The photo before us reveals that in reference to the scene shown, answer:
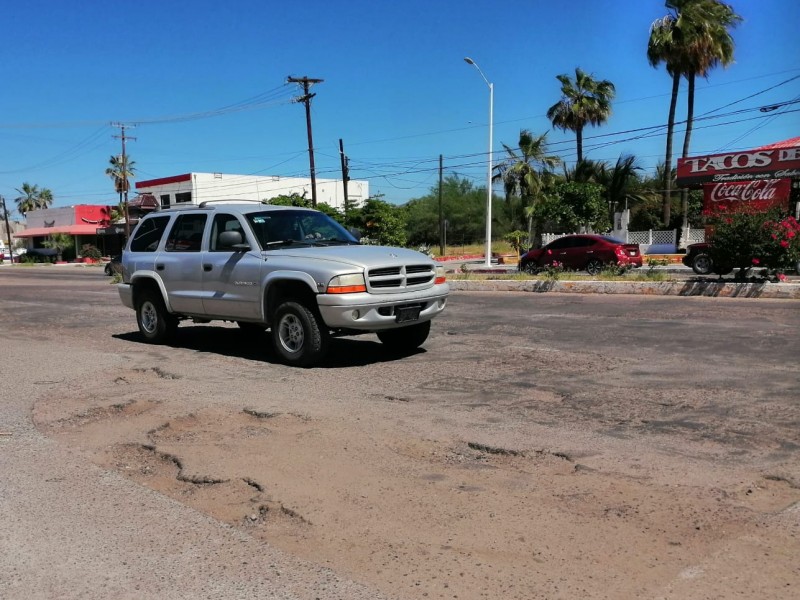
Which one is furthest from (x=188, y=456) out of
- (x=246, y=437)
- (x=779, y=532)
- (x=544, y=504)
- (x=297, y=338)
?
(x=779, y=532)

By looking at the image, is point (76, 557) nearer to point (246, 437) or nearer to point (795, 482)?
point (246, 437)

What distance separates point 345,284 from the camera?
7395mm

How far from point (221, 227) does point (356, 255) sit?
85.2 inches

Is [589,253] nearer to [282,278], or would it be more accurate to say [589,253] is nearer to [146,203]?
[282,278]

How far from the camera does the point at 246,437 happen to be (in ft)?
17.6

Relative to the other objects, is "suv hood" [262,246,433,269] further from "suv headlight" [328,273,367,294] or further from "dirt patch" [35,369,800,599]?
"dirt patch" [35,369,800,599]

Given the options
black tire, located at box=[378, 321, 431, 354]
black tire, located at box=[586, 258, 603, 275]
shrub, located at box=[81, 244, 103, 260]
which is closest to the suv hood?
black tire, located at box=[378, 321, 431, 354]

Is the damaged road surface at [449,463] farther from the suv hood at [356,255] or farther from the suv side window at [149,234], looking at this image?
the suv side window at [149,234]

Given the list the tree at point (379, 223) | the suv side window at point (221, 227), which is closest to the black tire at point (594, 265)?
the tree at point (379, 223)

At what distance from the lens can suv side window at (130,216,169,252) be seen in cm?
984

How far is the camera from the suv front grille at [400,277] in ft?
24.8

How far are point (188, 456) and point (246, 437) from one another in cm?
51

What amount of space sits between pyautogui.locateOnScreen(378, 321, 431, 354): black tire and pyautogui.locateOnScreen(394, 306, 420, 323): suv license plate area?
0.79 m

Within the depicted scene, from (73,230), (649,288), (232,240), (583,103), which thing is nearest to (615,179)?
(583,103)
